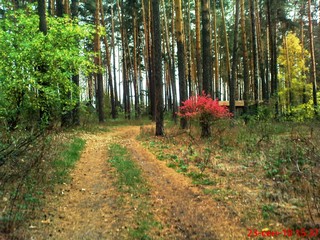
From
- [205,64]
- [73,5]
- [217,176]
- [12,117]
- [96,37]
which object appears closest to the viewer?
[217,176]

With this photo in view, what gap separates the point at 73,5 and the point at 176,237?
16.8m

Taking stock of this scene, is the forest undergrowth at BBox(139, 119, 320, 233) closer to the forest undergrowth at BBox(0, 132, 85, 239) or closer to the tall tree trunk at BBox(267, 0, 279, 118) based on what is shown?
the forest undergrowth at BBox(0, 132, 85, 239)

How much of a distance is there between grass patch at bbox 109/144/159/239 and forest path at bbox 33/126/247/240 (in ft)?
0.35

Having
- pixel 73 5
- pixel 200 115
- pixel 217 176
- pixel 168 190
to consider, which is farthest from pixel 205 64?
pixel 73 5

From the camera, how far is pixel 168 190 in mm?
5867

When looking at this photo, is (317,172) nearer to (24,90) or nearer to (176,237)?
(176,237)

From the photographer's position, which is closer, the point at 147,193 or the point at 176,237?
the point at 176,237

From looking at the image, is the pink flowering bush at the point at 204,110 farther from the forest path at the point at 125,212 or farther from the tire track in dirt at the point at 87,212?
the tire track in dirt at the point at 87,212

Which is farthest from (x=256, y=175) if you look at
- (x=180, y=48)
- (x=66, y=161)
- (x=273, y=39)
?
(x=273, y=39)

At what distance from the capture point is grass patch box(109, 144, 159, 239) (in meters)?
4.11

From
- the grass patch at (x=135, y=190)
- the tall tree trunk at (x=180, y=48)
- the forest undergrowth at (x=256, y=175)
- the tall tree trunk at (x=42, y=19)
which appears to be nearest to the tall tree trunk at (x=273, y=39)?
the tall tree trunk at (x=180, y=48)

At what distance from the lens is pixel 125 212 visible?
15.7ft

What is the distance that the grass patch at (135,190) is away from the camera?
4105mm

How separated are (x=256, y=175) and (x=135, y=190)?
298cm
